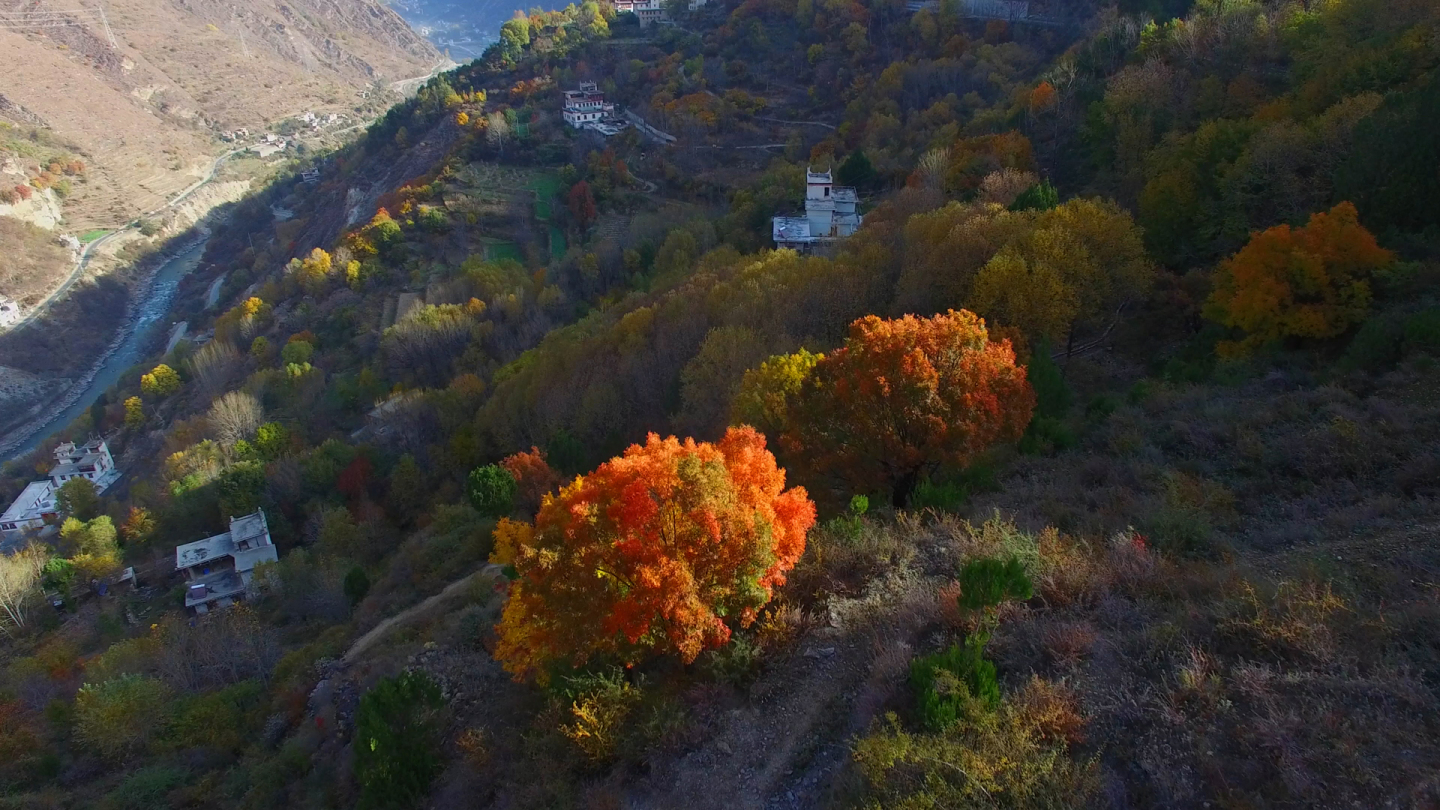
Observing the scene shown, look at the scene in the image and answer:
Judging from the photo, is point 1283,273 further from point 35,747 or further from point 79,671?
point 79,671

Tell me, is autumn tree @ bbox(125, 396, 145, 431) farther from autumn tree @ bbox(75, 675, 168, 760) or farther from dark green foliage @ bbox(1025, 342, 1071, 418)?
dark green foliage @ bbox(1025, 342, 1071, 418)

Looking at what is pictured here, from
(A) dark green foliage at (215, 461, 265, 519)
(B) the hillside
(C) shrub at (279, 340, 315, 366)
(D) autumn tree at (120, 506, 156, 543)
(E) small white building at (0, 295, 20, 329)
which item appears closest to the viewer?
(B) the hillside

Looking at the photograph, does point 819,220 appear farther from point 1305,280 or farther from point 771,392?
point 1305,280

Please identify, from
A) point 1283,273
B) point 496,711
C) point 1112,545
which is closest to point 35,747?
point 496,711

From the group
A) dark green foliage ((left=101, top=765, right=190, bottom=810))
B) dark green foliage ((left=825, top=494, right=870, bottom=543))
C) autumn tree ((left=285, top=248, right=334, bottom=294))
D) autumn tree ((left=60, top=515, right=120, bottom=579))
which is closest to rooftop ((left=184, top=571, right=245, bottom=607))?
autumn tree ((left=60, top=515, right=120, bottom=579))

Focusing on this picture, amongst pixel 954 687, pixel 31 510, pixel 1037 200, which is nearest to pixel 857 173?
pixel 1037 200

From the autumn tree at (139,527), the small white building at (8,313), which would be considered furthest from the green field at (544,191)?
the small white building at (8,313)
